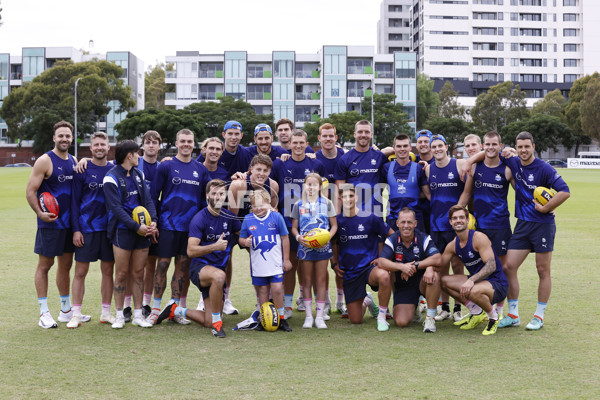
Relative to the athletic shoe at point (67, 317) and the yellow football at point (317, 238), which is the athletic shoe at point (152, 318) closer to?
the athletic shoe at point (67, 317)

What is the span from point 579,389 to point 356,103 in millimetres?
70989

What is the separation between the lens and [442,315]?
7449 millimetres

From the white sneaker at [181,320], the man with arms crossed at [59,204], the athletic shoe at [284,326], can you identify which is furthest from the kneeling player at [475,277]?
the man with arms crossed at [59,204]

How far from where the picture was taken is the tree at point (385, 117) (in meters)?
61.4

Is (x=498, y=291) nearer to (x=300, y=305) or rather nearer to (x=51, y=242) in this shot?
(x=300, y=305)

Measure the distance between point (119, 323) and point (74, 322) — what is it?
0.54 meters

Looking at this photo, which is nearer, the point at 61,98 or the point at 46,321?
the point at 46,321

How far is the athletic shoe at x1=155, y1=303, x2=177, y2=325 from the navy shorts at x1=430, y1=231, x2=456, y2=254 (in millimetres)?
3264

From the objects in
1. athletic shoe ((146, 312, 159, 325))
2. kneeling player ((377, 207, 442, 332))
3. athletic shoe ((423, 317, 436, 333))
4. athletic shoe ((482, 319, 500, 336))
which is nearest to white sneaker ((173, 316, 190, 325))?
athletic shoe ((146, 312, 159, 325))

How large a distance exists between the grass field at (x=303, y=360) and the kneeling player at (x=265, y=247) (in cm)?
53

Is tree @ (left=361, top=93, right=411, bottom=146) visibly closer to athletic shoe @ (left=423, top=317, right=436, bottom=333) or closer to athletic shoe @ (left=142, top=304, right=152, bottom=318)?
athletic shoe @ (left=142, top=304, right=152, bottom=318)

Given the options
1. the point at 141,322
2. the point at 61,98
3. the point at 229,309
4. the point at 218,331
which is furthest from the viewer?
the point at 61,98

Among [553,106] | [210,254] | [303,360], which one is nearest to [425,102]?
[553,106]

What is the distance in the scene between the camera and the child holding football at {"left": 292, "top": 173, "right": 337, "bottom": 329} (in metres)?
7.00
